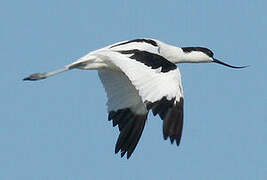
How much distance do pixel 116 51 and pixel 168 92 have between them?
1385 mm

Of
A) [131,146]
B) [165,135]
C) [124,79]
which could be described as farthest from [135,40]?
[165,135]

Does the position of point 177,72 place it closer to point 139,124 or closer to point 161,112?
point 161,112

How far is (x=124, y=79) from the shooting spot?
39.3 ft

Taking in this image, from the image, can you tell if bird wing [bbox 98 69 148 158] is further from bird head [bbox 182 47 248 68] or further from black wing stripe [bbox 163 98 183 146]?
black wing stripe [bbox 163 98 183 146]

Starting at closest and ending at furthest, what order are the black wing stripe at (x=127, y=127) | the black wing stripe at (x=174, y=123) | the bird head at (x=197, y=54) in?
the black wing stripe at (x=174, y=123)
the black wing stripe at (x=127, y=127)
the bird head at (x=197, y=54)

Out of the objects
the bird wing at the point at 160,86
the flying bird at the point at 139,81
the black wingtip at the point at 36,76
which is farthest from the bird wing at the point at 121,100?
the bird wing at the point at 160,86

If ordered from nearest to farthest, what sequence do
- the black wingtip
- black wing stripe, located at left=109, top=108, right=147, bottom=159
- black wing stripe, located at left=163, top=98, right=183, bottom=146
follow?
black wing stripe, located at left=163, top=98, right=183, bottom=146 < black wing stripe, located at left=109, top=108, right=147, bottom=159 < the black wingtip

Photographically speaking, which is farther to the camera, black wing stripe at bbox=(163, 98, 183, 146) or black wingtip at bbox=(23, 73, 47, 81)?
black wingtip at bbox=(23, 73, 47, 81)

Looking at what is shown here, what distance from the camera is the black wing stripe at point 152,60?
10469mm

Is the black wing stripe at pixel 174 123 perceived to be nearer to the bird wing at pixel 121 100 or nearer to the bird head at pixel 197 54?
the bird wing at pixel 121 100

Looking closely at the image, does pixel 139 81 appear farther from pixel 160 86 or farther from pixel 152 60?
pixel 152 60

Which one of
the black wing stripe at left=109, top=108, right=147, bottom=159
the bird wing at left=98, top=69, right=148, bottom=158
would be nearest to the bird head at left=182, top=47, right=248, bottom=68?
the bird wing at left=98, top=69, right=148, bottom=158

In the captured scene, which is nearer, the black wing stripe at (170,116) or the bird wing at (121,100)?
the black wing stripe at (170,116)

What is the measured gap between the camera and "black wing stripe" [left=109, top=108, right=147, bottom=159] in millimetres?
11281
